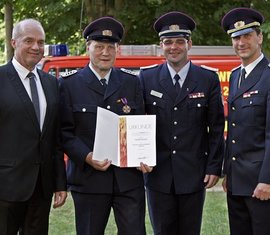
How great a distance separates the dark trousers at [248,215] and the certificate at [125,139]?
2.30 feet

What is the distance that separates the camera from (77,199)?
162 inches

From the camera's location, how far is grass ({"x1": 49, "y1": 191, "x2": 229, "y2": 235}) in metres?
6.17

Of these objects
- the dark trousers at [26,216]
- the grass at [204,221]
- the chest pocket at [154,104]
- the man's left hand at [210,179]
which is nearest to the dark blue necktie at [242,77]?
the chest pocket at [154,104]

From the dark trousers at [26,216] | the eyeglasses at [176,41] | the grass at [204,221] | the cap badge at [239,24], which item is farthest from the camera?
the grass at [204,221]

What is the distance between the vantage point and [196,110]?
4.35m

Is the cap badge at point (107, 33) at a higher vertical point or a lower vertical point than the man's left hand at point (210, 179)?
higher

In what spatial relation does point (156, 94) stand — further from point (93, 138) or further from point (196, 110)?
point (93, 138)

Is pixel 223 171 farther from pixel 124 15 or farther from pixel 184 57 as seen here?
pixel 124 15

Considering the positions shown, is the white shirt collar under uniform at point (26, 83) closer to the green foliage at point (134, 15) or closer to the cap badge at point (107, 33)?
the cap badge at point (107, 33)

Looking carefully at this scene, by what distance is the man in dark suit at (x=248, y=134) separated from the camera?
3.93 meters

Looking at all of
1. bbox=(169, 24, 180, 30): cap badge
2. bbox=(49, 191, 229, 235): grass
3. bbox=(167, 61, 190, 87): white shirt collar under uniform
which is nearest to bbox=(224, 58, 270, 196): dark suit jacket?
bbox=(167, 61, 190, 87): white shirt collar under uniform

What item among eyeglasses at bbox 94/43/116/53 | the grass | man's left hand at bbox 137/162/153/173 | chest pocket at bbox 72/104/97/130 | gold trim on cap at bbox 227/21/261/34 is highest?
gold trim on cap at bbox 227/21/261/34

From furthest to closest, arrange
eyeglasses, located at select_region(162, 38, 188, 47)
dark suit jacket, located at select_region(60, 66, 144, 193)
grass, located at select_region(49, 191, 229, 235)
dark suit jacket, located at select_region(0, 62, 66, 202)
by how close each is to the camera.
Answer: grass, located at select_region(49, 191, 229, 235) → eyeglasses, located at select_region(162, 38, 188, 47) → dark suit jacket, located at select_region(60, 66, 144, 193) → dark suit jacket, located at select_region(0, 62, 66, 202)

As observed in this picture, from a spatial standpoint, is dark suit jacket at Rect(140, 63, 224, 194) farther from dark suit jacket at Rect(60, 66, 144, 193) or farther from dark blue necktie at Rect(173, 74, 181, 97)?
dark suit jacket at Rect(60, 66, 144, 193)
